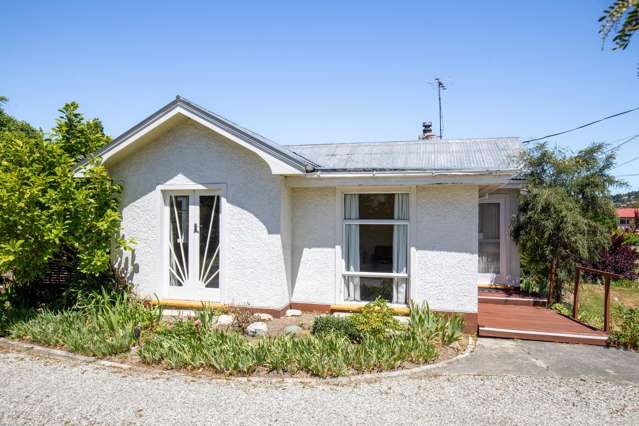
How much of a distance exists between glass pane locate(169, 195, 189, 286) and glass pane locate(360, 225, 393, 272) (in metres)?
4.05

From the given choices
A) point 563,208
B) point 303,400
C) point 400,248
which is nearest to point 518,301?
point 563,208

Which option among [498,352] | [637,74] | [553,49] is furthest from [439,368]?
[553,49]

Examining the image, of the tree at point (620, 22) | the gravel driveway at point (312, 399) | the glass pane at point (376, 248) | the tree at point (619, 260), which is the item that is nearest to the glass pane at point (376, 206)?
the glass pane at point (376, 248)

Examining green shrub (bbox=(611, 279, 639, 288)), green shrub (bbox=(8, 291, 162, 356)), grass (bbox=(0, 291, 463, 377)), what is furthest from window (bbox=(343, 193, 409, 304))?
green shrub (bbox=(611, 279, 639, 288))

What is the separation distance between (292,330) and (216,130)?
4470 mm

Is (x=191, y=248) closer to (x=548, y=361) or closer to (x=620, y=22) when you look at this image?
(x=548, y=361)

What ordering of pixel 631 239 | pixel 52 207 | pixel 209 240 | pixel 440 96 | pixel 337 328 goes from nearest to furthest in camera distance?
pixel 337 328
pixel 52 207
pixel 209 240
pixel 631 239
pixel 440 96

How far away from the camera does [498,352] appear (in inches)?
277

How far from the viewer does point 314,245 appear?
367 inches

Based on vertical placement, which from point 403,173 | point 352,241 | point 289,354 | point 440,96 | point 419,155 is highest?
point 440,96

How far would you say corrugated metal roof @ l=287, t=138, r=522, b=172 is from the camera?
29.2ft

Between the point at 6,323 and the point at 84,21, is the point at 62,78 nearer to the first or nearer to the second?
the point at 84,21

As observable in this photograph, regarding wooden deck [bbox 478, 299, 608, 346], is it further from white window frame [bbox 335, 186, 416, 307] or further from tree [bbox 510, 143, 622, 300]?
white window frame [bbox 335, 186, 416, 307]

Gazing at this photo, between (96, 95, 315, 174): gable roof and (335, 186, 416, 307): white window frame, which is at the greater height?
(96, 95, 315, 174): gable roof
